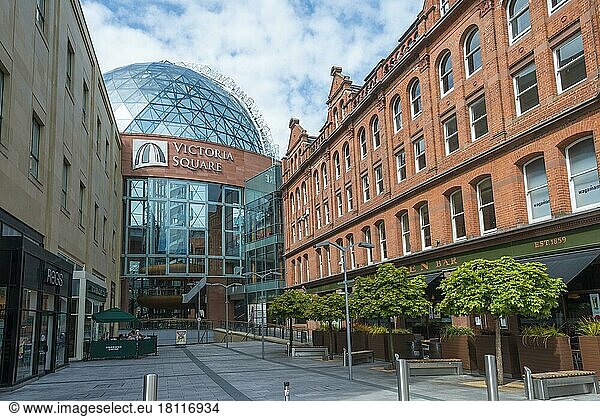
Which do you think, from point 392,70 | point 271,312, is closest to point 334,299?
point 271,312

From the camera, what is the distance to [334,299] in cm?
2917

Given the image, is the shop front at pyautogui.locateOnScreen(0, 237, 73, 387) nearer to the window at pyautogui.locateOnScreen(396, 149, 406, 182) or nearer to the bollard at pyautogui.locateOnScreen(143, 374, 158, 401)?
the bollard at pyautogui.locateOnScreen(143, 374, 158, 401)

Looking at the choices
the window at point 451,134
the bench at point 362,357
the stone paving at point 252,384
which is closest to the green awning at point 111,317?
the stone paving at point 252,384

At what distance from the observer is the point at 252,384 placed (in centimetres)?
1831

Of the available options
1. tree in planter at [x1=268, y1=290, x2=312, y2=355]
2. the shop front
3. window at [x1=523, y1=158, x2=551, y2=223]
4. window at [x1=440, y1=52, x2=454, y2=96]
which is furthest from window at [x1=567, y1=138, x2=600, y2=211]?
the shop front

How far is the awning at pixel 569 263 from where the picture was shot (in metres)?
16.4

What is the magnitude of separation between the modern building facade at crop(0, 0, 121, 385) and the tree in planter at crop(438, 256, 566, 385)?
14.3 metres

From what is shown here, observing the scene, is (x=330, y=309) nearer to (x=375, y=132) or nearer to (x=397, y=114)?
(x=397, y=114)

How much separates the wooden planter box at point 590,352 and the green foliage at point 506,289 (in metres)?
1.42

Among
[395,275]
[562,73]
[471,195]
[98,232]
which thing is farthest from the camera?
[98,232]

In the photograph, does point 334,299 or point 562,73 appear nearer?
point 562,73

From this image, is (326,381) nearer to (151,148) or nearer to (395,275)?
(395,275)

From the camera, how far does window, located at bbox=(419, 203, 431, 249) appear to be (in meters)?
27.5

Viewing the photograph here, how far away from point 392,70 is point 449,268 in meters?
12.3
